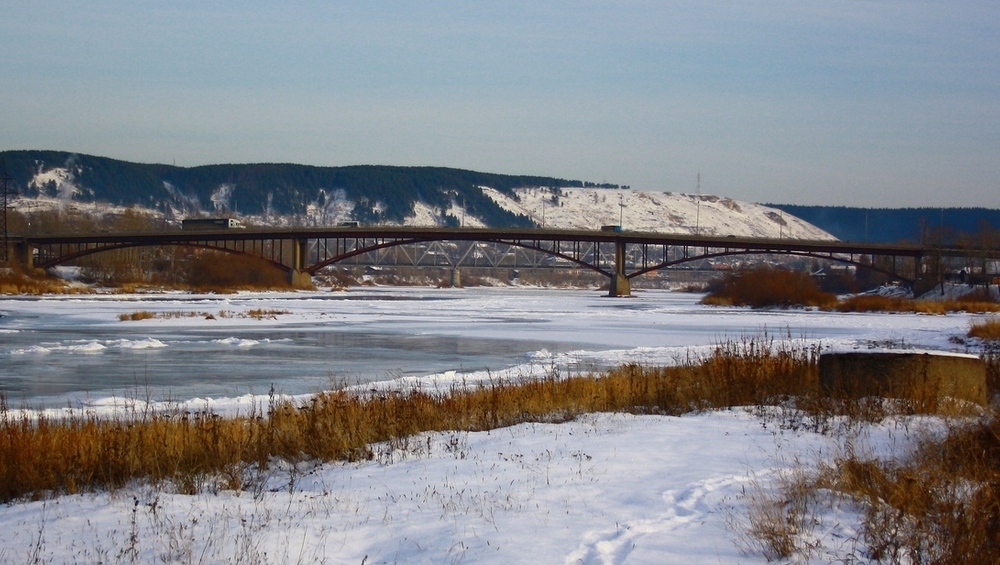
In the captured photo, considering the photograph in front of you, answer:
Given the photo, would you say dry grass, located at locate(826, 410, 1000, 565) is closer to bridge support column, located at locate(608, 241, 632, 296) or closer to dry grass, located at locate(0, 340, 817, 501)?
dry grass, located at locate(0, 340, 817, 501)

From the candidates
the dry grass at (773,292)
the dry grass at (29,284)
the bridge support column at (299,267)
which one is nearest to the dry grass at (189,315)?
the dry grass at (773,292)

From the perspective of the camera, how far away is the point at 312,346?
34188 millimetres

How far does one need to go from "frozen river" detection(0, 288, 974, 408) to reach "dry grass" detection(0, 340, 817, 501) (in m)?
4.81

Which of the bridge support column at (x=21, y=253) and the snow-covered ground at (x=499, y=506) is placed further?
the bridge support column at (x=21, y=253)

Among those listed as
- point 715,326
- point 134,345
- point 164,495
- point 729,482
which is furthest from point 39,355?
point 715,326

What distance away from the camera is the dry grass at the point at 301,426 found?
936cm

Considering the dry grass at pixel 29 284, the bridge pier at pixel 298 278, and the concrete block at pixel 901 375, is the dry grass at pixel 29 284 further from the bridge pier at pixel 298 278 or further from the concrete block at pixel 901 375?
the concrete block at pixel 901 375

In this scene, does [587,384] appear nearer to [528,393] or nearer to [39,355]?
Result: [528,393]

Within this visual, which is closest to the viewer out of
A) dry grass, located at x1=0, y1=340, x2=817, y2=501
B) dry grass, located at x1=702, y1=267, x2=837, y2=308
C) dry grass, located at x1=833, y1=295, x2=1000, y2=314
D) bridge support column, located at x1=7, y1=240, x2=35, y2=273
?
dry grass, located at x1=0, y1=340, x2=817, y2=501

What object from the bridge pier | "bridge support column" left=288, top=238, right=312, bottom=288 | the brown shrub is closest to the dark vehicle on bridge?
the brown shrub

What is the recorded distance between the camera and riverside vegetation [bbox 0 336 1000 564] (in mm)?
6766

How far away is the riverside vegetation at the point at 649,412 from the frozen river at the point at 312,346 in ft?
18.2

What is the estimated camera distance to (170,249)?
14650 centimetres

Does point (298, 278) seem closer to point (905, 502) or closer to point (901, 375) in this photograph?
point (901, 375)
